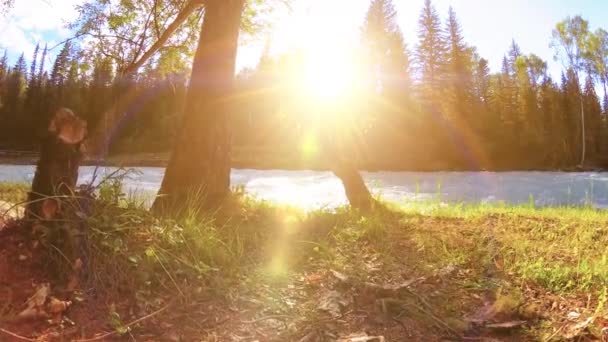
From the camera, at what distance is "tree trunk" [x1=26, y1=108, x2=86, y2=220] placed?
2.88m

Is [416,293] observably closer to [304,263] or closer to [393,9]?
[304,263]

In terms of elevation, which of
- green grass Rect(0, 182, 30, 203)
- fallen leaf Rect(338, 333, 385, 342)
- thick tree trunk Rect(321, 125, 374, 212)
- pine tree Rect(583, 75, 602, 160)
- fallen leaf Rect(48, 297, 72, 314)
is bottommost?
fallen leaf Rect(338, 333, 385, 342)

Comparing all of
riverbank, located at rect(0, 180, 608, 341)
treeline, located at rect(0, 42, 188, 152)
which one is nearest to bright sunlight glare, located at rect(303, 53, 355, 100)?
riverbank, located at rect(0, 180, 608, 341)

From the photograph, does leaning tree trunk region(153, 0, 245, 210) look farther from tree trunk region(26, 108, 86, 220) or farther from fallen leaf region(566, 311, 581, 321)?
fallen leaf region(566, 311, 581, 321)

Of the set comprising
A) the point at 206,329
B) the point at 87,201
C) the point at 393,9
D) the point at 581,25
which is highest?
the point at 393,9

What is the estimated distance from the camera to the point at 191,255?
3.36 metres

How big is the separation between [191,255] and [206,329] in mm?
929

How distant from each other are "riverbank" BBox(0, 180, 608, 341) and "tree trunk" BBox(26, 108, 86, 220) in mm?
268

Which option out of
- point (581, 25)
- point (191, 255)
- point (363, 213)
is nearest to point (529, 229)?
point (363, 213)

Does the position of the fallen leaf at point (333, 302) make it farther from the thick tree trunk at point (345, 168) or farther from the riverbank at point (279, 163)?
the riverbank at point (279, 163)

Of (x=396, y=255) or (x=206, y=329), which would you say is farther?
(x=396, y=255)

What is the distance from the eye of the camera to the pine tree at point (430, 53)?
42.8m

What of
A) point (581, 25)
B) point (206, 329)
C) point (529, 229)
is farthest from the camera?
point (581, 25)

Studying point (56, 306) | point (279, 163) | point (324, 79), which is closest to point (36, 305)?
point (56, 306)
